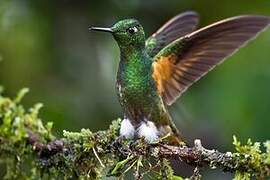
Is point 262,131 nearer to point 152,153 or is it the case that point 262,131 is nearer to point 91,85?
point 91,85

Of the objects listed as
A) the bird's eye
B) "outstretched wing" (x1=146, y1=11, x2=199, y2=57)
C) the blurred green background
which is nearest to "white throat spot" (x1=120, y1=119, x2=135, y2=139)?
the bird's eye

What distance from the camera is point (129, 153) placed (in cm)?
243

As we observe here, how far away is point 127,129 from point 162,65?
0.35 m

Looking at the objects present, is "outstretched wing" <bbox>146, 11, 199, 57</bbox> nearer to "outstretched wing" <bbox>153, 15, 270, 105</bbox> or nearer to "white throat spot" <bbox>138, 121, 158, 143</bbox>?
"outstretched wing" <bbox>153, 15, 270, 105</bbox>

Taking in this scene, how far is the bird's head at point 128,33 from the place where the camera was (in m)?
2.61

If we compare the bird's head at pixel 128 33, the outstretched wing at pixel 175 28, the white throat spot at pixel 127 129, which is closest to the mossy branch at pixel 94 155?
the white throat spot at pixel 127 129

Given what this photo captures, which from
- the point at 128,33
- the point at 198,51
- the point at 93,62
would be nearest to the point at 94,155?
the point at 128,33

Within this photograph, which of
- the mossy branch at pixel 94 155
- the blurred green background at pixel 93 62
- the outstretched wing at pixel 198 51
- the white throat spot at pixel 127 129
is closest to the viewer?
the mossy branch at pixel 94 155

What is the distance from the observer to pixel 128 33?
264 cm

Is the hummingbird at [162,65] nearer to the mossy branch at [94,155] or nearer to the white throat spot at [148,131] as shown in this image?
the white throat spot at [148,131]

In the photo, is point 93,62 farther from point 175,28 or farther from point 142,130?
point 142,130

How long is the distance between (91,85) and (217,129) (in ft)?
2.50

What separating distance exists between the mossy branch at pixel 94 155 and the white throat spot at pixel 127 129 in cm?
2

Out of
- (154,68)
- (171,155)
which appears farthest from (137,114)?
(171,155)
